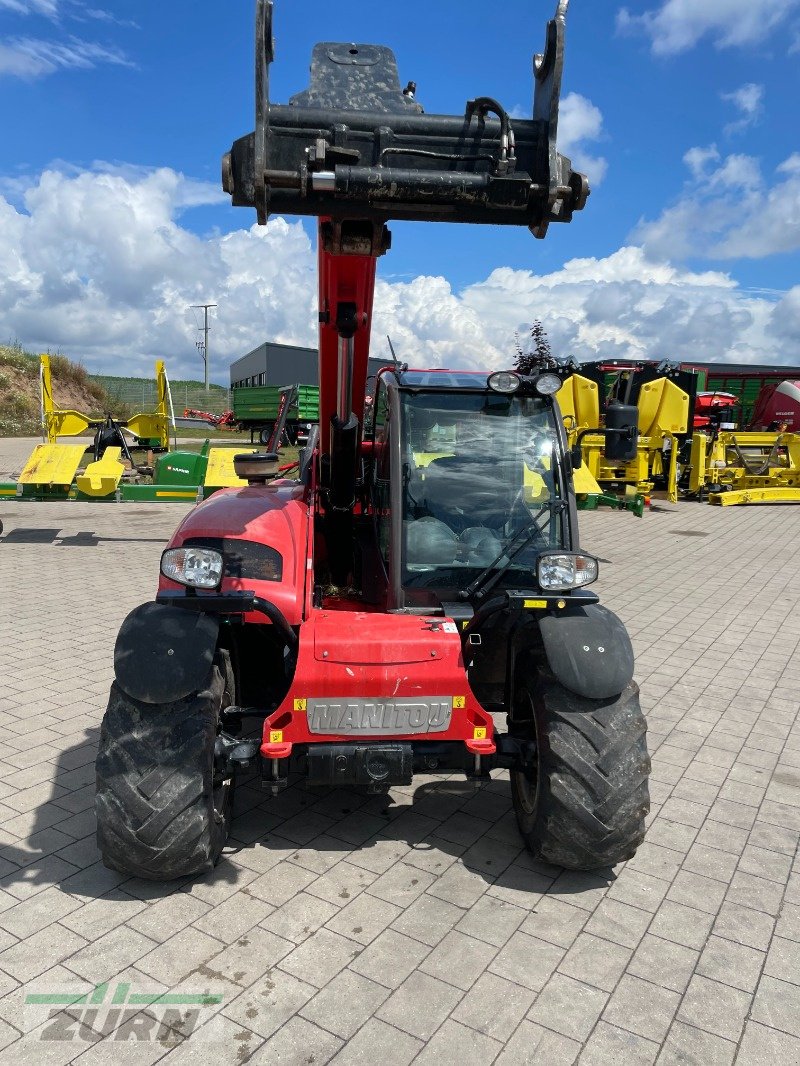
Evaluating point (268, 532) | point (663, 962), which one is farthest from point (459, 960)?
point (268, 532)

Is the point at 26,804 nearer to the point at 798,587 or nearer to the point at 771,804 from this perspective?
the point at 771,804

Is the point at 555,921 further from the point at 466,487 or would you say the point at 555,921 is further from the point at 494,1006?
the point at 466,487

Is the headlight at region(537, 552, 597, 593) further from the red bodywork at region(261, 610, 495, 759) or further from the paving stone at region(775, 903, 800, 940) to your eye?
the paving stone at region(775, 903, 800, 940)

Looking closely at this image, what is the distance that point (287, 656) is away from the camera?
351cm

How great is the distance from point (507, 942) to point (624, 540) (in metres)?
10.3

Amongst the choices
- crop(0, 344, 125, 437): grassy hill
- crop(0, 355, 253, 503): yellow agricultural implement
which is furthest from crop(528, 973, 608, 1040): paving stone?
crop(0, 344, 125, 437): grassy hill

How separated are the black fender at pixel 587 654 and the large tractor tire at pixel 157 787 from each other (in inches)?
55.3

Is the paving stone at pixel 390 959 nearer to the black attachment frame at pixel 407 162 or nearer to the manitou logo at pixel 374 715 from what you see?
the manitou logo at pixel 374 715

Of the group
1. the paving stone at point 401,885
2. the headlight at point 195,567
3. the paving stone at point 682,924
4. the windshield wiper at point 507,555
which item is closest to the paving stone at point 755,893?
the paving stone at point 682,924

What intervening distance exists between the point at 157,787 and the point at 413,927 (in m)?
1.12

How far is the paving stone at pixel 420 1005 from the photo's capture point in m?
Result: 2.60

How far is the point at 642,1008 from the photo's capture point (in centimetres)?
272

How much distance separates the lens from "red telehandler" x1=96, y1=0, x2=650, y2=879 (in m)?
2.55

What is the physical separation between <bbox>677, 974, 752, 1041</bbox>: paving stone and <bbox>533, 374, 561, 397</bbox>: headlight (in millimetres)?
2585
